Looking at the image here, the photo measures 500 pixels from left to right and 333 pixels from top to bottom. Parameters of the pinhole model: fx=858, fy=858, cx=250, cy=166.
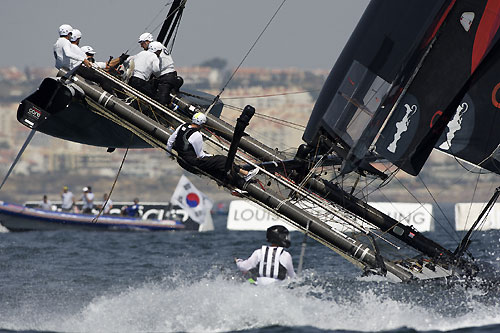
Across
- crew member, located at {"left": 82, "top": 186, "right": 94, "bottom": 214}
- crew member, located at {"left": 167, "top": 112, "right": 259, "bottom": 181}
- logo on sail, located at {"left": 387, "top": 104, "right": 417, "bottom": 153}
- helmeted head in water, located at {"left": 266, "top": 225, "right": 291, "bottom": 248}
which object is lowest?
crew member, located at {"left": 82, "top": 186, "right": 94, "bottom": 214}

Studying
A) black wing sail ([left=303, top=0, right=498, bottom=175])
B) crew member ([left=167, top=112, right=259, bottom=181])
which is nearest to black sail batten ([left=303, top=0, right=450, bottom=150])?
black wing sail ([left=303, top=0, right=498, bottom=175])

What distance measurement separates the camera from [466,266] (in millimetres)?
10133

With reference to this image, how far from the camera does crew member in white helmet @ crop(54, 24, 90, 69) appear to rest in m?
9.85

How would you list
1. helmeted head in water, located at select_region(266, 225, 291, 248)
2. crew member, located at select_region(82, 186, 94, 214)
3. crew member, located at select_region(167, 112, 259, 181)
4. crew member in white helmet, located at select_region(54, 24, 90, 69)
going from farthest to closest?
crew member, located at select_region(82, 186, 94, 214) → crew member in white helmet, located at select_region(54, 24, 90, 69) → crew member, located at select_region(167, 112, 259, 181) → helmeted head in water, located at select_region(266, 225, 291, 248)

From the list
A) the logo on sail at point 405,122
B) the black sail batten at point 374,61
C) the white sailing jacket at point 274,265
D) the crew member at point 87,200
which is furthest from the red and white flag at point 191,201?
the white sailing jacket at point 274,265

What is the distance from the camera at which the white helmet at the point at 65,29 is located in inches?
386

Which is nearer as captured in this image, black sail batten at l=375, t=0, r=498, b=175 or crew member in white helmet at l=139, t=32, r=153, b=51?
black sail batten at l=375, t=0, r=498, b=175

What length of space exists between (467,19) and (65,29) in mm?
4524

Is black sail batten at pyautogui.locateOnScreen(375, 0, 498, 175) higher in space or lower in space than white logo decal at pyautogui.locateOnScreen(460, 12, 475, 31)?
lower

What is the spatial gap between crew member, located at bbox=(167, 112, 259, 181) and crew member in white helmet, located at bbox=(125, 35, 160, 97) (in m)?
1.28

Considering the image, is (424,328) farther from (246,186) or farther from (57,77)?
(57,77)

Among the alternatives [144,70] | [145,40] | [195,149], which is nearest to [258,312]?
[195,149]

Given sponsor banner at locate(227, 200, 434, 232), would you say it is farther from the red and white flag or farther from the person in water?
the person in water

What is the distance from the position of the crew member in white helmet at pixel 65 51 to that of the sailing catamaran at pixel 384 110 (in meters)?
0.17
